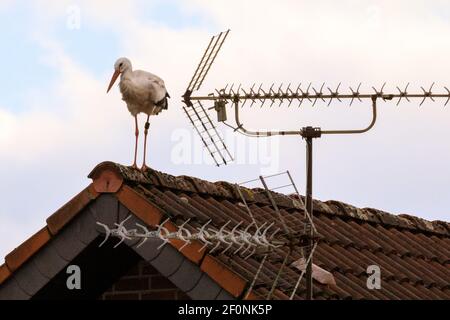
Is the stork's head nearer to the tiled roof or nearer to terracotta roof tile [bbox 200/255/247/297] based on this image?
the tiled roof

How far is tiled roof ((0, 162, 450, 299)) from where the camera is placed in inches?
381

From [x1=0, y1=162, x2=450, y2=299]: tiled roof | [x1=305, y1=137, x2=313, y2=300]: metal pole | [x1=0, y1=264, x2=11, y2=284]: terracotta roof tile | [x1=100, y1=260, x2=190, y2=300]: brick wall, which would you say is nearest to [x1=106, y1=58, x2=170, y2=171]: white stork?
[x1=0, y1=162, x2=450, y2=299]: tiled roof

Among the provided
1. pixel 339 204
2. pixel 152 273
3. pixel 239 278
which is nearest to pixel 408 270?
pixel 339 204

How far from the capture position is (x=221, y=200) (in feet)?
37.4

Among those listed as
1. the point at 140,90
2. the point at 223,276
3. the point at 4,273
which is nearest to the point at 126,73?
the point at 140,90

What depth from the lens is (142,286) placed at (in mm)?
10727

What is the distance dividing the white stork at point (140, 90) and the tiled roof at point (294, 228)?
0.81m

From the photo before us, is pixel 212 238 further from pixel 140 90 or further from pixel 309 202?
pixel 140 90

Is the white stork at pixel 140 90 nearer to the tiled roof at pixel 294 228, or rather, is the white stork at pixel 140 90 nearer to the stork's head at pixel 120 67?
the stork's head at pixel 120 67

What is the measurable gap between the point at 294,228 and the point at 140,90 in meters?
1.76

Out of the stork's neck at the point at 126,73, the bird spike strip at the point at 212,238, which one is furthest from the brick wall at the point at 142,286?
the stork's neck at the point at 126,73

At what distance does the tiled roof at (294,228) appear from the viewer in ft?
31.8

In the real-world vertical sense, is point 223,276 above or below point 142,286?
below
